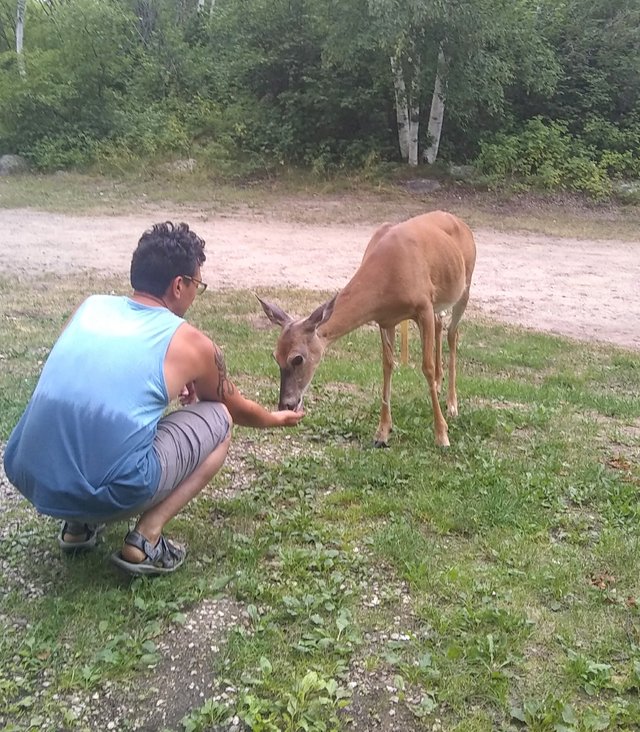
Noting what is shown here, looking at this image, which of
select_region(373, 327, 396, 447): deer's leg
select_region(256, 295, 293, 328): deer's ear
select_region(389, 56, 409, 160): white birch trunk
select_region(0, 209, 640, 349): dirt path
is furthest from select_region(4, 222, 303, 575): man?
select_region(389, 56, 409, 160): white birch trunk

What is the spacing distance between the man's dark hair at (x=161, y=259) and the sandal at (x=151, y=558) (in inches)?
43.7

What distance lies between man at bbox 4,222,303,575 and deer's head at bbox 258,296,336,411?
129 cm

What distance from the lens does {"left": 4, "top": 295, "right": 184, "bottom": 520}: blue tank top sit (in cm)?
329

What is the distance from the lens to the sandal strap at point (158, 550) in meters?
3.60

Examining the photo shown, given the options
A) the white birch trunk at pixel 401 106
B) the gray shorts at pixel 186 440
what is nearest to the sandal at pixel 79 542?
the gray shorts at pixel 186 440

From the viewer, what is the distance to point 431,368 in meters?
5.96

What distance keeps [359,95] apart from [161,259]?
62.8 ft

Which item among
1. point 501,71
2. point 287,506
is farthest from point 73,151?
point 287,506

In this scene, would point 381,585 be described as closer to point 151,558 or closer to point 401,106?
point 151,558

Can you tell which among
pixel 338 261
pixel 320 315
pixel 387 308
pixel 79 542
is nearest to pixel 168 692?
pixel 79 542

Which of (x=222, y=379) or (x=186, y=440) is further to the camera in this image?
(x=222, y=379)

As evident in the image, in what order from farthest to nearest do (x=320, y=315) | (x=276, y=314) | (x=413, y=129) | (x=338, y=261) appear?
(x=413, y=129), (x=338, y=261), (x=276, y=314), (x=320, y=315)

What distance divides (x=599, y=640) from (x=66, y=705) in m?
2.13

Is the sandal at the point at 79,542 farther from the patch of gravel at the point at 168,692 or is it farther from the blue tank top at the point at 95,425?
the patch of gravel at the point at 168,692
